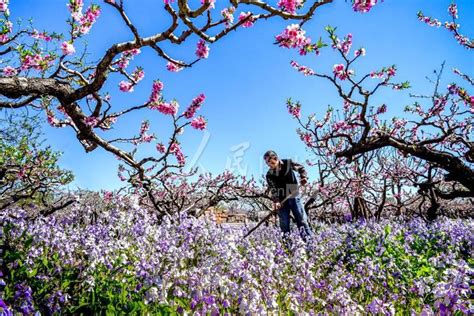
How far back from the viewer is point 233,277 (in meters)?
3.63

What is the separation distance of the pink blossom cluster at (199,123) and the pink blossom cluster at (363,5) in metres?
3.93

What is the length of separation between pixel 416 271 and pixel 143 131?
7638 mm

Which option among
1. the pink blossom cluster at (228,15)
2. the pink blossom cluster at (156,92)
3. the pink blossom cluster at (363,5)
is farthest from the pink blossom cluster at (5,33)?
the pink blossom cluster at (363,5)

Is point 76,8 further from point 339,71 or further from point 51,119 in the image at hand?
point 339,71

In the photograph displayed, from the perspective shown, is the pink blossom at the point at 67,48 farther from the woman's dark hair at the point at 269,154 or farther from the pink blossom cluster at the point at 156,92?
the woman's dark hair at the point at 269,154

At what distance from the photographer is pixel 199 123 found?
26.0 feet

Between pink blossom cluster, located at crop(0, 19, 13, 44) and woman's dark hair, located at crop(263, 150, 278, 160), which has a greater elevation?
pink blossom cluster, located at crop(0, 19, 13, 44)

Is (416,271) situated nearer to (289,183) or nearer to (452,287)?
(452,287)

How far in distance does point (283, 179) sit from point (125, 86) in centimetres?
423

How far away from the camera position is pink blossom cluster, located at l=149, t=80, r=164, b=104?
698 cm

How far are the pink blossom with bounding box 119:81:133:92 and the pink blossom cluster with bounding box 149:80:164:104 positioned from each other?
663 millimetres

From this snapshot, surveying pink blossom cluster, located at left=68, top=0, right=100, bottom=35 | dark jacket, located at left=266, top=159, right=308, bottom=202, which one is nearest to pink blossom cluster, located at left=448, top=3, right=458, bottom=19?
dark jacket, located at left=266, top=159, right=308, bottom=202

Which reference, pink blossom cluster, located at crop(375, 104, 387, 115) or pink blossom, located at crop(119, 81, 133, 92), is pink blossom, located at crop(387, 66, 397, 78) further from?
pink blossom, located at crop(119, 81, 133, 92)

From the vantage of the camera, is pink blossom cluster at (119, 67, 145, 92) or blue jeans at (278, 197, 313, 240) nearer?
pink blossom cluster at (119, 67, 145, 92)
